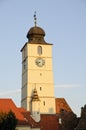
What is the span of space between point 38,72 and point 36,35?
6425 mm

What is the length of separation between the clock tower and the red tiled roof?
5.79 feet

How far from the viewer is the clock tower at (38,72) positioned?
69.7m

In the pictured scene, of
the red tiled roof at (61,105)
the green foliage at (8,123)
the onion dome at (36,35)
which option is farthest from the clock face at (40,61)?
the green foliage at (8,123)

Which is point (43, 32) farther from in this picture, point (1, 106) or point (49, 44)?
point (1, 106)

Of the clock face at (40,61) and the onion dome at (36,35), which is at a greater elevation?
the onion dome at (36,35)

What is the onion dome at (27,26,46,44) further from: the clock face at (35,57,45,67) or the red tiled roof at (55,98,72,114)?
the red tiled roof at (55,98,72,114)

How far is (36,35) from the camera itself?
7319 centimetres

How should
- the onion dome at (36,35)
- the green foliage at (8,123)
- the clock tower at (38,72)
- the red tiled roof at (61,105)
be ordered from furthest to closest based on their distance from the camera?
the onion dome at (36,35) < the red tiled roof at (61,105) < the clock tower at (38,72) < the green foliage at (8,123)

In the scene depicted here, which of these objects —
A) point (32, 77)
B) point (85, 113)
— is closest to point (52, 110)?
point (32, 77)

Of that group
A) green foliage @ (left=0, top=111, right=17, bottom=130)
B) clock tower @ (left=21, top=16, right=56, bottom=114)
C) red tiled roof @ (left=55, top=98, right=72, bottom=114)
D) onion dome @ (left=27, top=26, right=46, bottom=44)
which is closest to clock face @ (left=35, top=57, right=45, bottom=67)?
clock tower @ (left=21, top=16, right=56, bottom=114)

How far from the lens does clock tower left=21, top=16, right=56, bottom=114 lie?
69.7 meters

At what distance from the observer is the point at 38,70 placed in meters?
71.2

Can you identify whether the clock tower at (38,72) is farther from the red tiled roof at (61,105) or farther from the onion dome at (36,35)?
the red tiled roof at (61,105)

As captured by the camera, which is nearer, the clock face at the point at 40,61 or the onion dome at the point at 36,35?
the clock face at the point at 40,61
